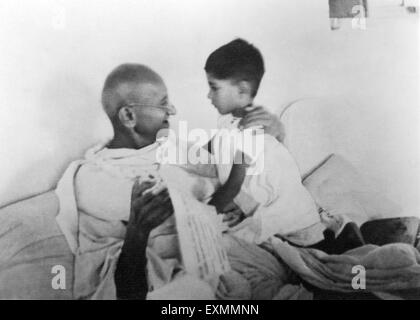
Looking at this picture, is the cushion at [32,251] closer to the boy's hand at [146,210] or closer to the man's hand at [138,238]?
the man's hand at [138,238]

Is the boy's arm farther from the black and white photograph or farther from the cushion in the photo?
the cushion

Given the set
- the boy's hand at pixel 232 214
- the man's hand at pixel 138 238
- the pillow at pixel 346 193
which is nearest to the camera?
the man's hand at pixel 138 238

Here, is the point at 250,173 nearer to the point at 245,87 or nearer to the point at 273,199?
the point at 273,199

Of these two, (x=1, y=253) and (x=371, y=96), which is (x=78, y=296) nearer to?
(x=1, y=253)

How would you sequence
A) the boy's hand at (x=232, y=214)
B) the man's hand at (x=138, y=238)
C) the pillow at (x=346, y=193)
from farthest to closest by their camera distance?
the pillow at (x=346, y=193) < the boy's hand at (x=232, y=214) < the man's hand at (x=138, y=238)

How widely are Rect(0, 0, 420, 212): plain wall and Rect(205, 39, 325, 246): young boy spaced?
0.10 m

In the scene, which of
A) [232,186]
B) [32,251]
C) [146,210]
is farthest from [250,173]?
[32,251]

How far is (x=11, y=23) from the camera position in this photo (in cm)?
406

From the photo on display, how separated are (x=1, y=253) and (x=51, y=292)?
423 millimetres

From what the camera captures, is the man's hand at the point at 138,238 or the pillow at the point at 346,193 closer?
the man's hand at the point at 138,238

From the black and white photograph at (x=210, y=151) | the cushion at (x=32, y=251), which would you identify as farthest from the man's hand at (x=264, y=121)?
the cushion at (x=32, y=251)

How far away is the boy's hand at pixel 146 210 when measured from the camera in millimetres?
3949
